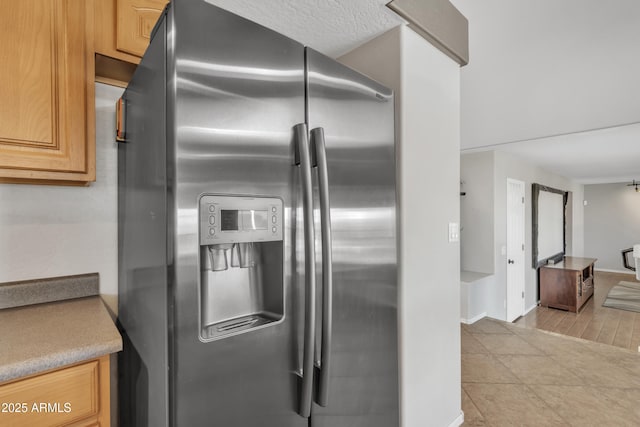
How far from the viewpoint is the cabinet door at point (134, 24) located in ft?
3.76

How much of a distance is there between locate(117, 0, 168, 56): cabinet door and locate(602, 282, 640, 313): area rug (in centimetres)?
758

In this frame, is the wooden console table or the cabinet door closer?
the cabinet door

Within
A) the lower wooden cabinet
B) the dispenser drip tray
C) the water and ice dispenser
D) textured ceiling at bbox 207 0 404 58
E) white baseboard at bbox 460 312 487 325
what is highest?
textured ceiling at bbox 207 0 404 58

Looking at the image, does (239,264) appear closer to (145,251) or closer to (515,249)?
(145,251)

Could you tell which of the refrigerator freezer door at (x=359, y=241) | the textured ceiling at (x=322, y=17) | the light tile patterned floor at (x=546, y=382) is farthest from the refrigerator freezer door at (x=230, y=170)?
the light tile patterned floor at (x=546, y=382)

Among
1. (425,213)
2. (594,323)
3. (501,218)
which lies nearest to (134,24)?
(425,213)

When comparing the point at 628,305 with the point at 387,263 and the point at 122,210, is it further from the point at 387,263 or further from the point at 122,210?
the point at 122,210

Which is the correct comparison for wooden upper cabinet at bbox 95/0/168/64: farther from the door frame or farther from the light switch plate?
the door frame

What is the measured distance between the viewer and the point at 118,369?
130cm

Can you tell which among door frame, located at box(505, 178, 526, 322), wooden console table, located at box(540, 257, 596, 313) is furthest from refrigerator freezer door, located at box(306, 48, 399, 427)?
wooden console table, located at box(540, 257, 596, 313)

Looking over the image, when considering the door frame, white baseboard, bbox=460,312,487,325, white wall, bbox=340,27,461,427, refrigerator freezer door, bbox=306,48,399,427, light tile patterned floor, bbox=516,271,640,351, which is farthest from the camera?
the door frame

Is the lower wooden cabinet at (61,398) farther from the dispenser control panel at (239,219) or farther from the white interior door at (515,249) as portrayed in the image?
the white interior door at (515,249)

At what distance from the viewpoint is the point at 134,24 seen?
3.84ft

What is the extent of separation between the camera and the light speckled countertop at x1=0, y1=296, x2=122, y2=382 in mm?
769
